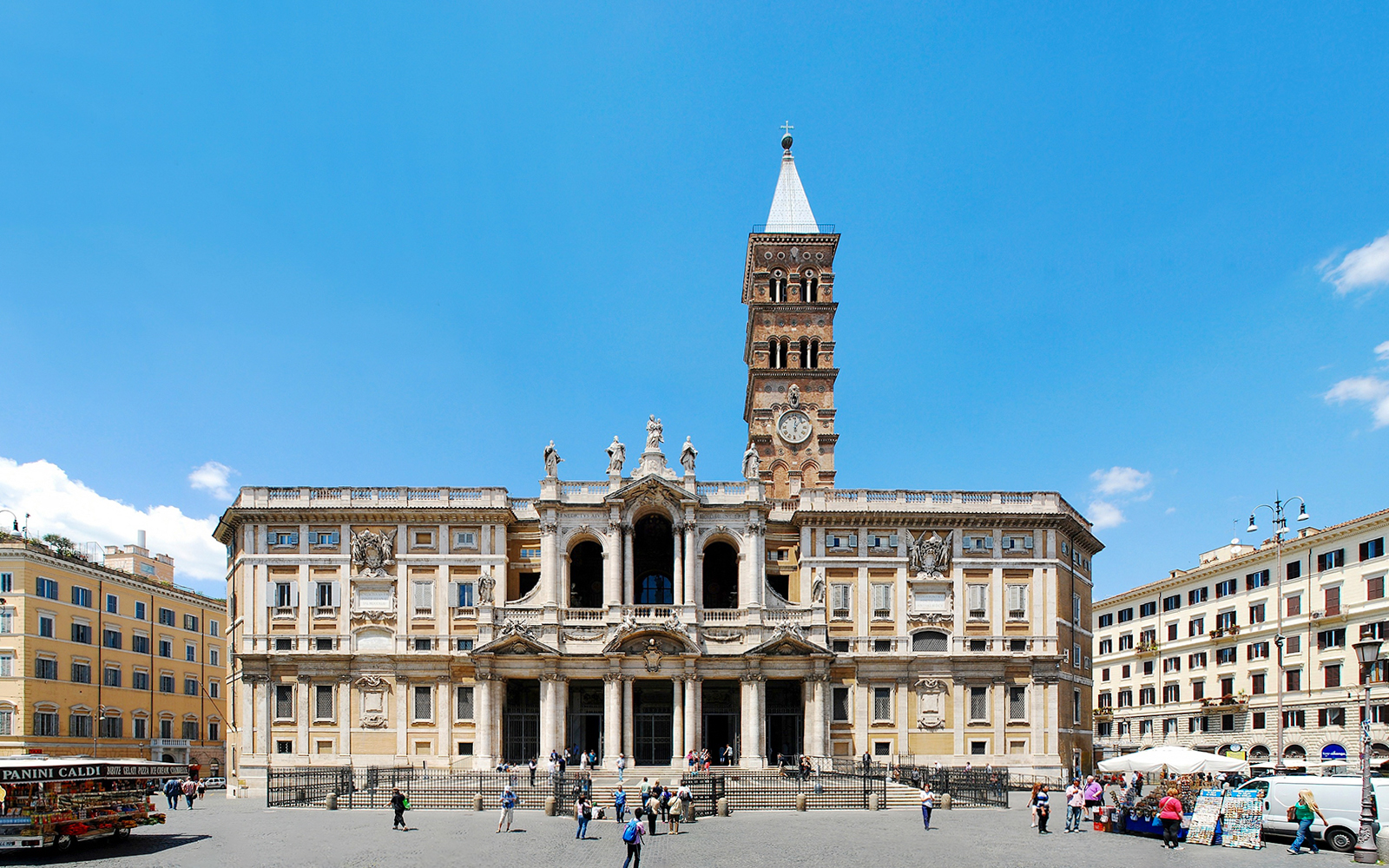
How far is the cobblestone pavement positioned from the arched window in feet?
74.1

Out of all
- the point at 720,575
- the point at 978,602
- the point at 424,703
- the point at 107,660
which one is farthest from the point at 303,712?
the point at 978,602

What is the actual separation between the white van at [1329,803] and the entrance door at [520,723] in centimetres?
3852

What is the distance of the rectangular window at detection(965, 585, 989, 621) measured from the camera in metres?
65.7

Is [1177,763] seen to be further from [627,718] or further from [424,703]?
[424,703]

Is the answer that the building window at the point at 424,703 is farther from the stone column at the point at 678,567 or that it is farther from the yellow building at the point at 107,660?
the yellow building at the point at 107,660

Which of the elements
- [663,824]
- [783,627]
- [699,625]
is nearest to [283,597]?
[699,625]

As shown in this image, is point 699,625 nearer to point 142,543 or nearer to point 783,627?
point 783,627

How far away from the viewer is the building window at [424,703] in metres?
63.2

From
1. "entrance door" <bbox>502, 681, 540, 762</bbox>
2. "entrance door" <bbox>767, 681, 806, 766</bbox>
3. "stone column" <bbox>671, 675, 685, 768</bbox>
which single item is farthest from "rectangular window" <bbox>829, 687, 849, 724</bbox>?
"entrance door" <bbox>502, 681, 540, 762</bbox>

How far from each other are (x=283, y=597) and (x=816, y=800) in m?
34.4

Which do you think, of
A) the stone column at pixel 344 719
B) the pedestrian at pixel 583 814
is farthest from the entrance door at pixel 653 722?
the pedestrian at pixel 583 814

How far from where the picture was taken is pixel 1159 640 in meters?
87.3

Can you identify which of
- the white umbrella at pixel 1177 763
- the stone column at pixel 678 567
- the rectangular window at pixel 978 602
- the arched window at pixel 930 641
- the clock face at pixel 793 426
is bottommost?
the white umbrella at pixel 1177 763

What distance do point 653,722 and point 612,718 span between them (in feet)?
10.5
